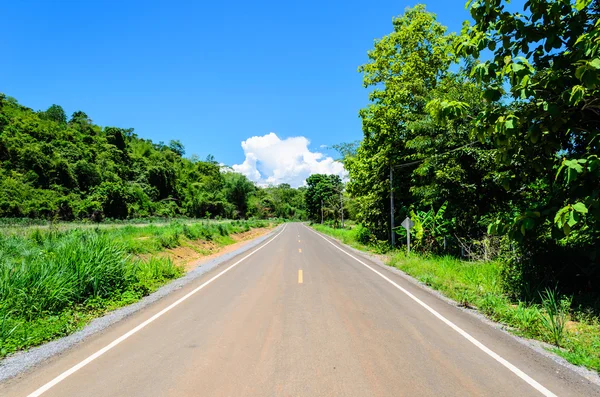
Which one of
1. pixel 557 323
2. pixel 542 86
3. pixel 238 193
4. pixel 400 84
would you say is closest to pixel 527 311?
pixel 557 323

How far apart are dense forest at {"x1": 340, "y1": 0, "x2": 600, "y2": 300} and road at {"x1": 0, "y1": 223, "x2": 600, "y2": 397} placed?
2020 mm

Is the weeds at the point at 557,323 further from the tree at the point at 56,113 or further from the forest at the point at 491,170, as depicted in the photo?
the tree at the point at 56,113

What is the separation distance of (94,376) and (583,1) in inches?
304

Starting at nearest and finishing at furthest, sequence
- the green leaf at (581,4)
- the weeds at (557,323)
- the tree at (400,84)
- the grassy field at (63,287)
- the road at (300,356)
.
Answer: the road at (300,356) < the green leaf at (581,4) < the weeds at (557,323) < the grassy field at (63,287) < the tree at (400,84)

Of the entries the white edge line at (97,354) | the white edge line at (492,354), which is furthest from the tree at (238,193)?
the white edge line at (492,354)

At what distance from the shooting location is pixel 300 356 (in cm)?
443

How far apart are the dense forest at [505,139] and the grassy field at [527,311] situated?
831mm

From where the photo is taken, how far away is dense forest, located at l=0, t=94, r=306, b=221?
159 ft

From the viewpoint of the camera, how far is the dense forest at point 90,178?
48.4 m

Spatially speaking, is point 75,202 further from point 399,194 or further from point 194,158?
point 194,158

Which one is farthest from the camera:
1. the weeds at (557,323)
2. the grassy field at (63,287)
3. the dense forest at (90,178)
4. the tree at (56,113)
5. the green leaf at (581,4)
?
the tree at (56,113)

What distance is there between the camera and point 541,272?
823cm

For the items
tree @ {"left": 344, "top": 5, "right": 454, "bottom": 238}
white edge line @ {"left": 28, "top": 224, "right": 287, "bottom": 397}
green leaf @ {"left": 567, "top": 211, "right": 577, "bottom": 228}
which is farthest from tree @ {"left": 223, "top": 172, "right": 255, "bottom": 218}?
green leaf @ {"left": 567, "top": 211, "right": 577, "bottom": 228}

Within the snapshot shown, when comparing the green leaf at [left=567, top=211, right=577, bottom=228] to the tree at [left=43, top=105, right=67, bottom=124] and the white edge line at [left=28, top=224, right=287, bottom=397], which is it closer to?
the white edge line at [left=28, top=224, right=287, bottom=397]
